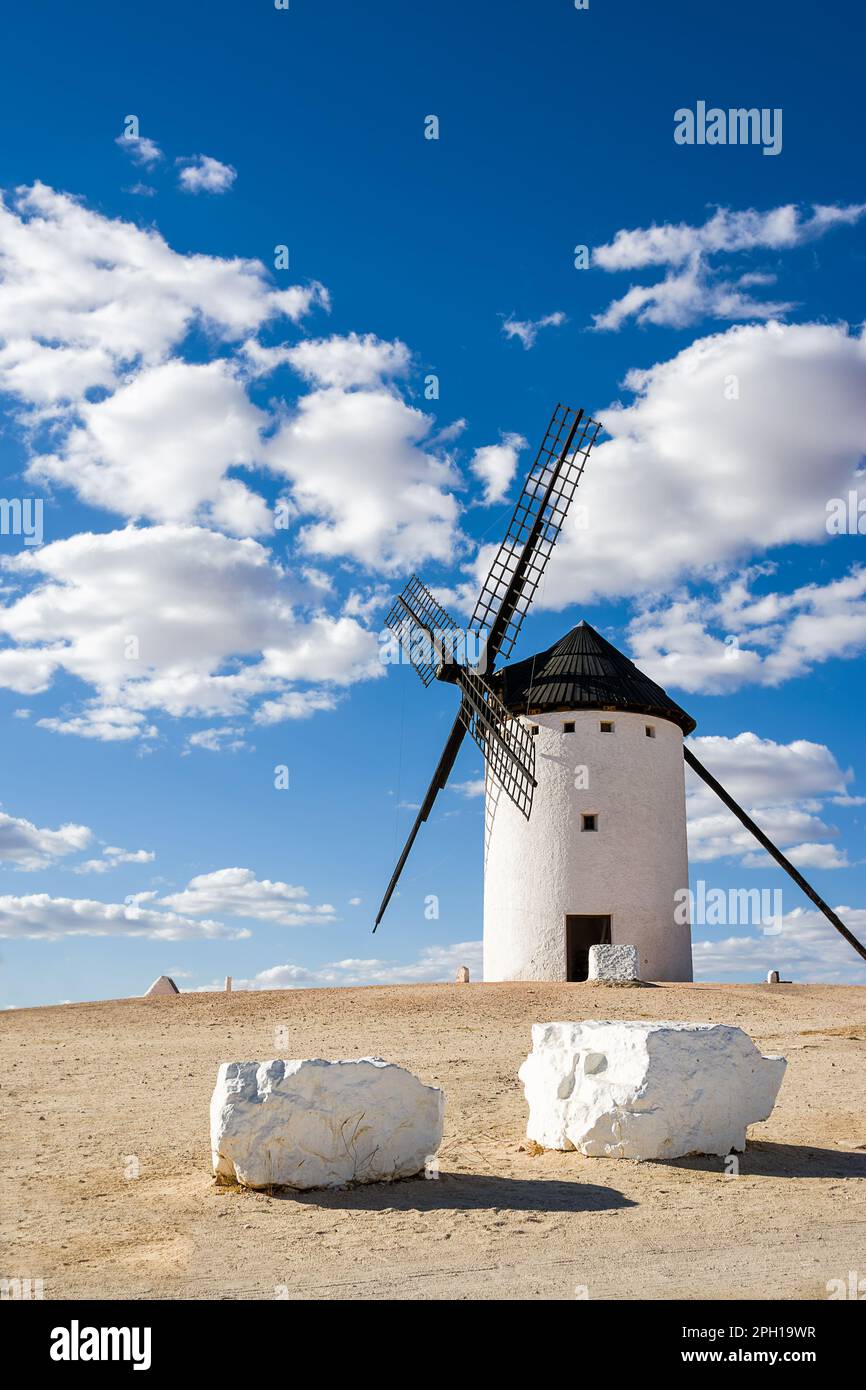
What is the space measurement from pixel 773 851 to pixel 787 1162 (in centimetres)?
2023

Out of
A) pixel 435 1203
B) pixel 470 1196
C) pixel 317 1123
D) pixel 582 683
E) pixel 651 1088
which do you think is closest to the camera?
pixel 435 1203

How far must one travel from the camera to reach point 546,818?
84.9ft

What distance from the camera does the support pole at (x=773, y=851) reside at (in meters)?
28.8

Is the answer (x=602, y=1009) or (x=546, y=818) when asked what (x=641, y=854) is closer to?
(x=546, y=818)

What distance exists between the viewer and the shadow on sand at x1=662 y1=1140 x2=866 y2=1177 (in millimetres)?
9227

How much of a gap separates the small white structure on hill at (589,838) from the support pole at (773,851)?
231cm

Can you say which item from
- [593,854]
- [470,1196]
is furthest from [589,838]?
[470,1196]

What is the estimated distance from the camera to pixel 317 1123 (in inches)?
334

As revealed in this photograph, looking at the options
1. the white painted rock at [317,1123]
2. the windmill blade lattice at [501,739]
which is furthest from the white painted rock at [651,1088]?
the windmill blade lattice at [501,739]

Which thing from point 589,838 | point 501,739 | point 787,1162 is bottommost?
point 787,1162

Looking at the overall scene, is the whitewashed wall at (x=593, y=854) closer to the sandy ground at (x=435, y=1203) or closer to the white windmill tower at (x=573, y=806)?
the white windmill tower at (x=573, y=806)

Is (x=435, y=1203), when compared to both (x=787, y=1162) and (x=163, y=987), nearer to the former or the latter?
(x=787, y=1162)
